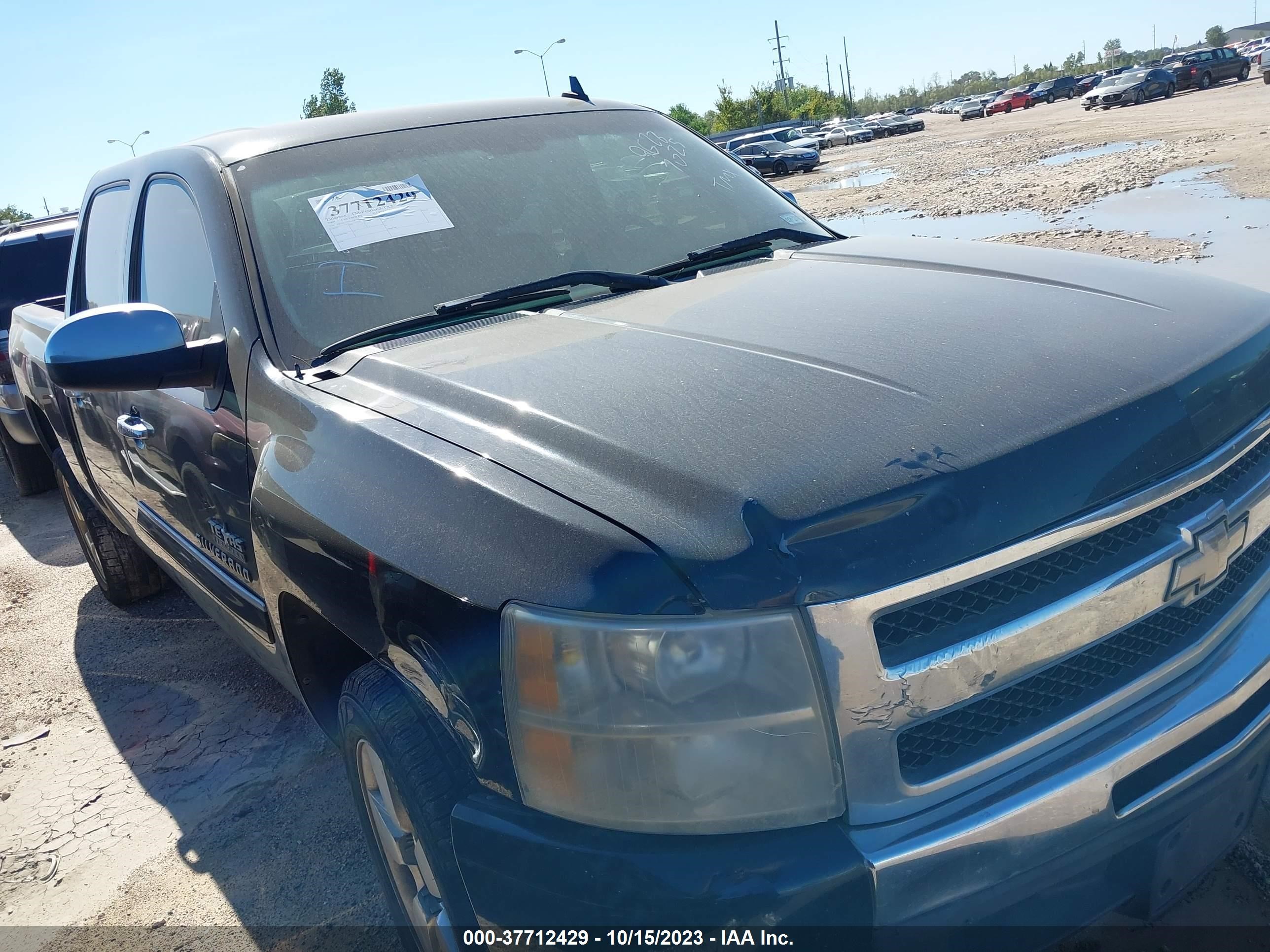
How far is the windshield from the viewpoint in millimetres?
2488

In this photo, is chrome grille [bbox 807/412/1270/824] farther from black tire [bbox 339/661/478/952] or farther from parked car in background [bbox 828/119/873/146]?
parked car in background [bbox 828/119/873/146]

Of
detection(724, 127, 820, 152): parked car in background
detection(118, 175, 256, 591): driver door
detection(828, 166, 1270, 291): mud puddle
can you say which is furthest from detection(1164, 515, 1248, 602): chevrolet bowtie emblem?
detection(724, 127, 820, 152): parked car in background

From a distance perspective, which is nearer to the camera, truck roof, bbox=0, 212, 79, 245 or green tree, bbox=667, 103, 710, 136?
truck roof, bbox=0, 212, 79, 245

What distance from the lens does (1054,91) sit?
60688mm

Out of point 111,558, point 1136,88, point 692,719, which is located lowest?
point 111,558

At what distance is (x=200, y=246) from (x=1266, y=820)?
2.95 metres

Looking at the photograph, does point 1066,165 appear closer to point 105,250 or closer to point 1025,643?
point 105,250

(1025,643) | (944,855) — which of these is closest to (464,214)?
(1025,643)

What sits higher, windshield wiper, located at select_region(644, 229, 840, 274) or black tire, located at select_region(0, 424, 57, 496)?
windshield wiper, located at select_region(644, 229, 840, 274)

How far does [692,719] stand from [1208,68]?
46.3 metres

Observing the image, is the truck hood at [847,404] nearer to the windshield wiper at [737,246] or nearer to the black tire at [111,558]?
the windshield wiper at [737,246]

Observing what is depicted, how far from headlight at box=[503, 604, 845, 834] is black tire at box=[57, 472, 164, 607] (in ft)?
12.8

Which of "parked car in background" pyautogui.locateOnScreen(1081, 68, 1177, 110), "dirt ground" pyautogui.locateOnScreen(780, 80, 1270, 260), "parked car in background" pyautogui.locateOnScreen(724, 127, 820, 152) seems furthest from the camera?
"parked car in background" pyautogui.locateOnScreen(1081, 68, 1177, 110)

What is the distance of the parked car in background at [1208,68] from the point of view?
3872 centimetres
